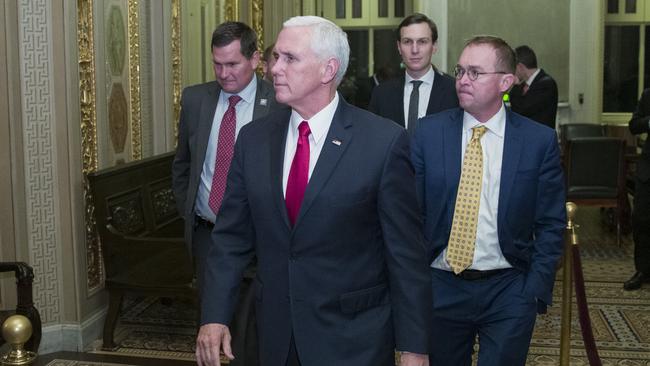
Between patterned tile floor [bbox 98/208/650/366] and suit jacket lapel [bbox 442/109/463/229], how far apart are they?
2241 millimetres

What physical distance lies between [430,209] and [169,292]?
8.47ft

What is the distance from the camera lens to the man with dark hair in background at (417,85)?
15.8 feet

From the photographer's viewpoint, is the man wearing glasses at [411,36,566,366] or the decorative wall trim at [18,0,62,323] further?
the decorative wall trim at [18,0,62,323]

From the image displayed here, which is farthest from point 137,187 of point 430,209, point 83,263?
point 430,209

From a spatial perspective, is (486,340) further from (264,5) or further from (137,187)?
(264,5)

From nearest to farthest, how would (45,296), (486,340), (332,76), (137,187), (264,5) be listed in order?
(332,76) < (486,340) < (45,296) < (137,187) < (264,5)

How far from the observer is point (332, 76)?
2.60 metres

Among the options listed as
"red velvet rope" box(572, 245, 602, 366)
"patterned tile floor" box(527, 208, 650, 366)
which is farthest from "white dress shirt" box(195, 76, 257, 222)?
"patterned tile floor" box(527, 208, 650, 366)

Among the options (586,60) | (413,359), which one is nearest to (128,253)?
(413,359)

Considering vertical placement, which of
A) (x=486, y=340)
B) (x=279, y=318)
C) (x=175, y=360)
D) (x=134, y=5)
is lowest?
(x=175, y=360)

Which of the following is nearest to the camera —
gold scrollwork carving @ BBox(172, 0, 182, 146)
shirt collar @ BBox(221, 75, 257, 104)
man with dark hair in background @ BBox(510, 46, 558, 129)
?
shirt collar @ BBox(221, 75, 257, 104)

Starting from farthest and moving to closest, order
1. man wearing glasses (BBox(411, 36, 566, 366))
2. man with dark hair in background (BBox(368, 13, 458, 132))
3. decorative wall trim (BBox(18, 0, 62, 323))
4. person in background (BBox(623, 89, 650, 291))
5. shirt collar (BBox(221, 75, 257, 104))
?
person in background (BBox(623, 89, 650, 291)) → decorative wall trim (BBox(18, 0, 62, 323)) → man with dark hair in background (BBox(368, 13, 458, 132)) → shirt collar (BBox(221, 75, 257, 104)) → man wearing glasses (BBox(411, 36, 566, 366))

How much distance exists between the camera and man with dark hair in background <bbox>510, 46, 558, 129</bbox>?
738cm

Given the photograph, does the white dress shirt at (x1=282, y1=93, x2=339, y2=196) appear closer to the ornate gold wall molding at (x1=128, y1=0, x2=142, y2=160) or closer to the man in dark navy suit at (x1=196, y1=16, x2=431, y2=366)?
the man in dark navy suit at (x1=196, y1=16, x2=431, y2=366)
